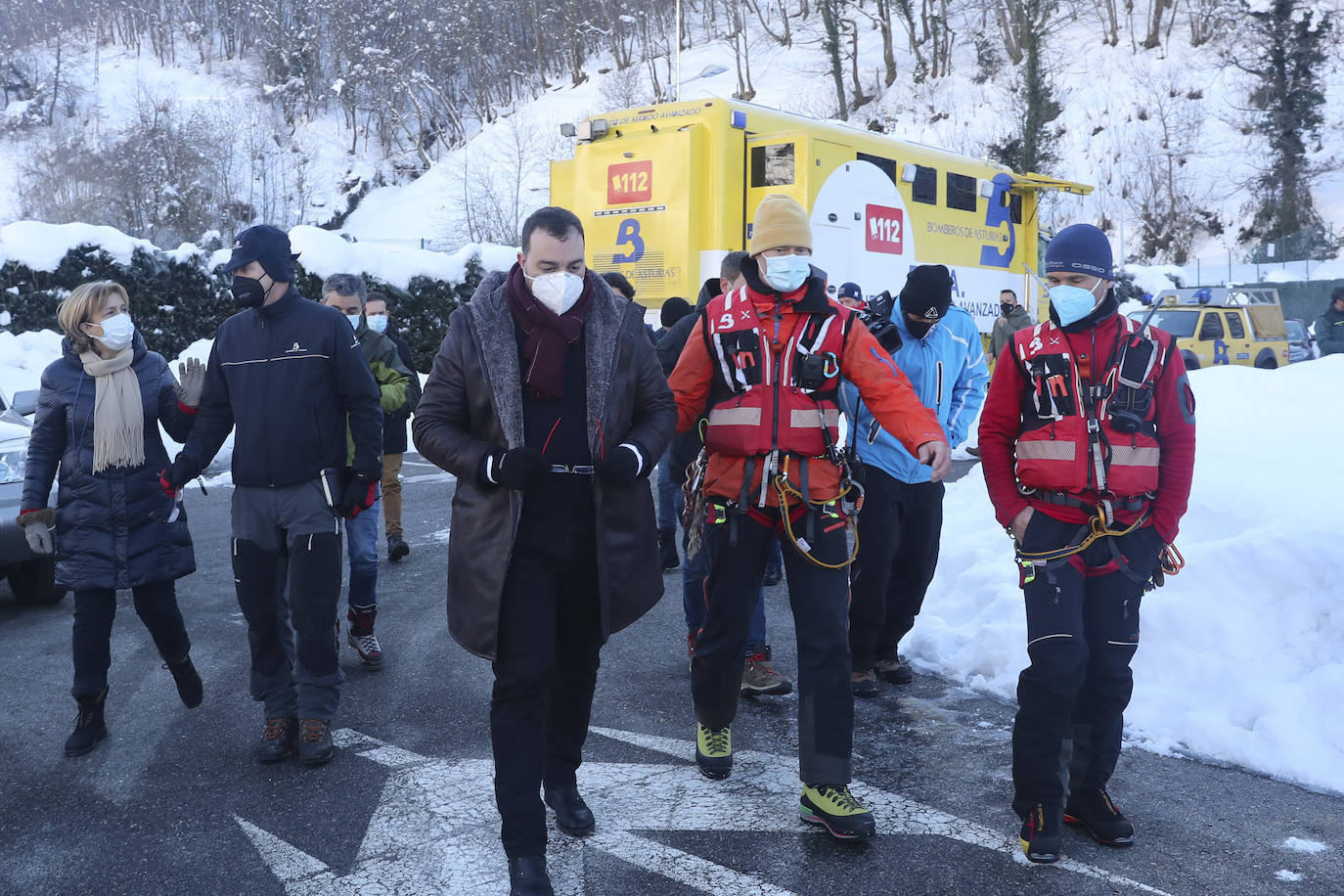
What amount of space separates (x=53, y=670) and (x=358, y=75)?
208ft

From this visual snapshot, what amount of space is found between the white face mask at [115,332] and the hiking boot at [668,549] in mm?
3786

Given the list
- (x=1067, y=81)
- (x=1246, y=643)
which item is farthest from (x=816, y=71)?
(x=1246, y=643)

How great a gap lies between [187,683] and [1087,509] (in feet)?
12.4

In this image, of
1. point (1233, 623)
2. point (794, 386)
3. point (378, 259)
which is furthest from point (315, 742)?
point (378, 259)

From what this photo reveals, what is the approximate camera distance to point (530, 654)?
10.6 ft

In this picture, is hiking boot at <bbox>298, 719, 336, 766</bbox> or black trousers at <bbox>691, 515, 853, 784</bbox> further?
hiking boot at <bbox>298, 719, 336, 766</bbox>

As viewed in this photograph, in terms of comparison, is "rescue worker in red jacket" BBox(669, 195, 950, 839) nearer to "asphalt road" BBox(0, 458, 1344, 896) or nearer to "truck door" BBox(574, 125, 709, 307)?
"asphalt road" BBox(0, 458, 1344, 896)

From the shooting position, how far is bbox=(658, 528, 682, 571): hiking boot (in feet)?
24.7

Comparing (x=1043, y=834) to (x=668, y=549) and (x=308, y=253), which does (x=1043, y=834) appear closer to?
(x=668, y=549)

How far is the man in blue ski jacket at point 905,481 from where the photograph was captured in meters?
5.00

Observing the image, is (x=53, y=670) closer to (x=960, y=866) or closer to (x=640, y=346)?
(x=640, y=346)

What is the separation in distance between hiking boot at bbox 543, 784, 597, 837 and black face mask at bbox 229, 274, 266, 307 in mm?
2238

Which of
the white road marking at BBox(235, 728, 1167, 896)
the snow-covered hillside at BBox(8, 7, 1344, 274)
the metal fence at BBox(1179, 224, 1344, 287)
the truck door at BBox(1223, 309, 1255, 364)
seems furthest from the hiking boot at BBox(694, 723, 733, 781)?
the metal fence at BBox(1179, 224, 1344, 287)

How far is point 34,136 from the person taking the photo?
61875mm
